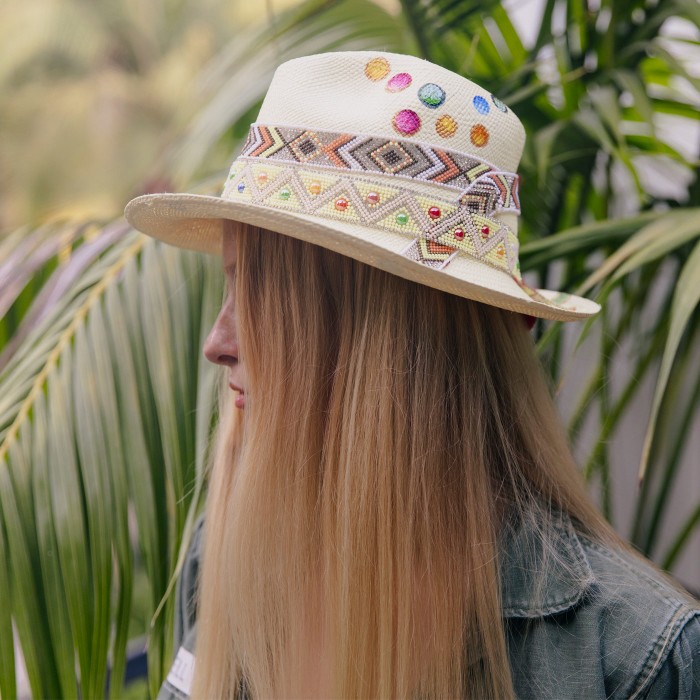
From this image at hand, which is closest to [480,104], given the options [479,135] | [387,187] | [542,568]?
[479,135]

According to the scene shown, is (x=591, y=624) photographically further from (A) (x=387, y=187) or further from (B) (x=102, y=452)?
(B) (x=102, y=452)

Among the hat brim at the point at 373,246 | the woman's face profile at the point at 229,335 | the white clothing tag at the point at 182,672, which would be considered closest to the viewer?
the hat brim at the point at 373,246

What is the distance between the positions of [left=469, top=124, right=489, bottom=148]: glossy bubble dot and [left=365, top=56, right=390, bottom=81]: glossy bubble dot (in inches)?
4.4

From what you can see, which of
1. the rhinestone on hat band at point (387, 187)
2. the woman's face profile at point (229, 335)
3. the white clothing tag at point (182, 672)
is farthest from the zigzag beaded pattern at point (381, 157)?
the white clothing tag at point (182, 672)

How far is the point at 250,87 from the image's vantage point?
4.17ft

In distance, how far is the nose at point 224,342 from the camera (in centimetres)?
90

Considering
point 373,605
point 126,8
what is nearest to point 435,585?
point 373,605

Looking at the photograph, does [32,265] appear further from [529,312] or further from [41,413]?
[529,312]

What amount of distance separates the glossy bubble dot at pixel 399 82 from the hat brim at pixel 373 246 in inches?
6.0

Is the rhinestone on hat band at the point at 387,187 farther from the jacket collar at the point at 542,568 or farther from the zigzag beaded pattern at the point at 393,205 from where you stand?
the jacket collar at the point at 542,568

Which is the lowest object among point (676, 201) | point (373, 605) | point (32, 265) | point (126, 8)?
point (373, 605)

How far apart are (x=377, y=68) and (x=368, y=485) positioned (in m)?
0.44

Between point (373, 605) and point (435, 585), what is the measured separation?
0.23 ft

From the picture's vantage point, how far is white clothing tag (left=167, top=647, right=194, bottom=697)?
3.34ft
